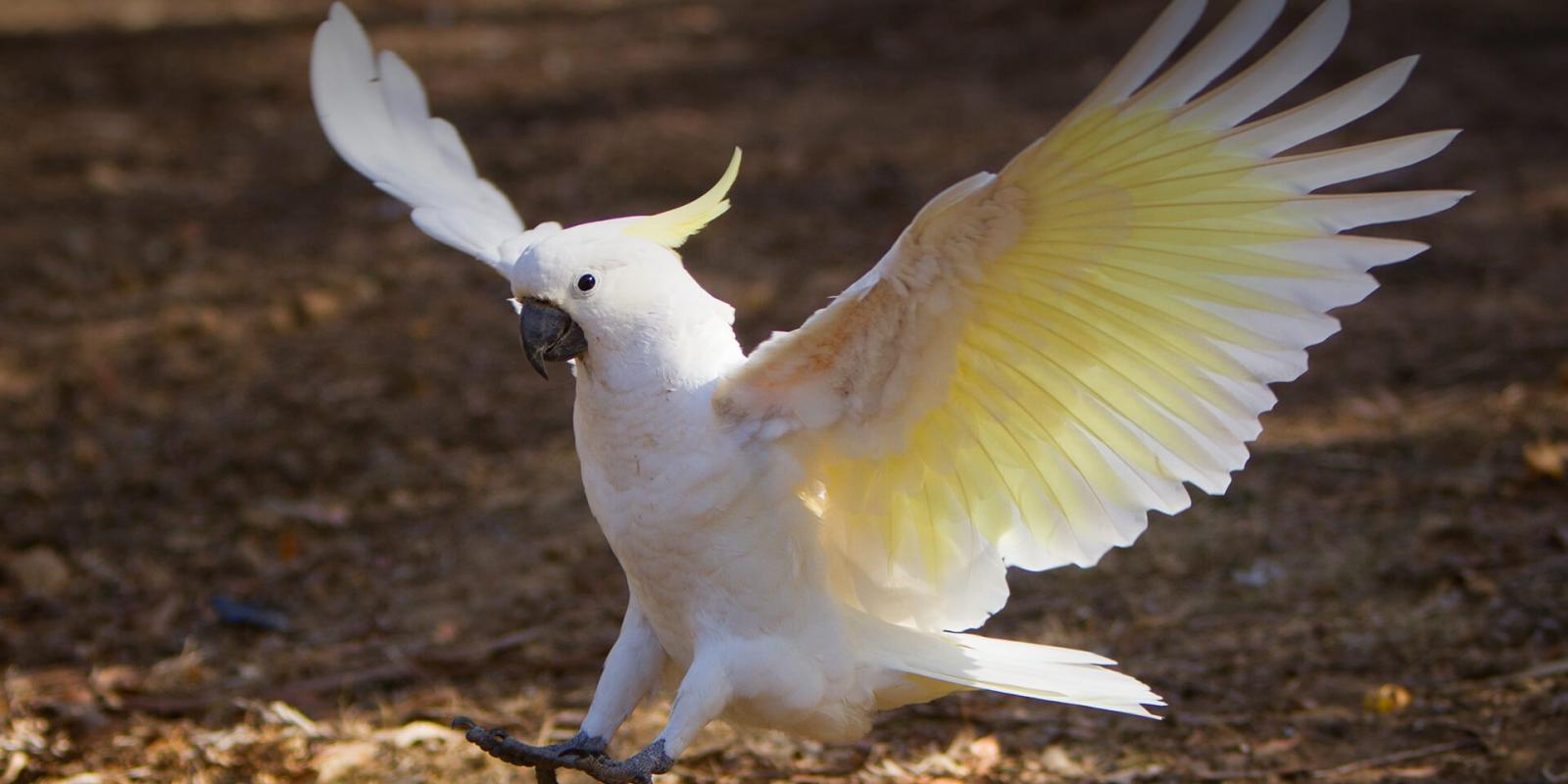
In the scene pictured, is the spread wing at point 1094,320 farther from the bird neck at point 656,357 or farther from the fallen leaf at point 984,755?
the fallen leaf at point 984,755

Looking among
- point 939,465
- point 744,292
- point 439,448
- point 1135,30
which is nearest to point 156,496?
point 439,448

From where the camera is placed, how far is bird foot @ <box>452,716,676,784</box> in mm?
2432

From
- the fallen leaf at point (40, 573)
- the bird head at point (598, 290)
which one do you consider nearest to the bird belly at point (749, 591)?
the bird head at point (598, 290)

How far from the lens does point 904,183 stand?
6.57 meters

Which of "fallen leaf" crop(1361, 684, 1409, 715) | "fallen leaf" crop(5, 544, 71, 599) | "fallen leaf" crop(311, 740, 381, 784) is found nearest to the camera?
"fallen leaf" crop(311, 740, 381, 784)

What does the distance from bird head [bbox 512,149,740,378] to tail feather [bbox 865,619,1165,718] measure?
730mm

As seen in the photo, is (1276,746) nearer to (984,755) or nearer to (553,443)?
(984,755)

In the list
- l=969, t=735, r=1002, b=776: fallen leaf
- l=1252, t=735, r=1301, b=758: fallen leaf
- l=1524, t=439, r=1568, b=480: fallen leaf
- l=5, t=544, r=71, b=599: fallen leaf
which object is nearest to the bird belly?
l=969, t=735, r=1002, b=776: fallen leaf

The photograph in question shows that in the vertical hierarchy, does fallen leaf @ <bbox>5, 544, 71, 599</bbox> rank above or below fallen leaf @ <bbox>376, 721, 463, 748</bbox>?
above

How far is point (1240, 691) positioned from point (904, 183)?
3.68m

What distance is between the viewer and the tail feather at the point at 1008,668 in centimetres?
254

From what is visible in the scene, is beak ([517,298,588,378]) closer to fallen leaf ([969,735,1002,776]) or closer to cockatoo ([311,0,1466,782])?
cockatoo ([311,0,1466,782])

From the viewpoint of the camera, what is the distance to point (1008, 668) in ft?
8.64

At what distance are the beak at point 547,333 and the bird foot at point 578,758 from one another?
628mm
